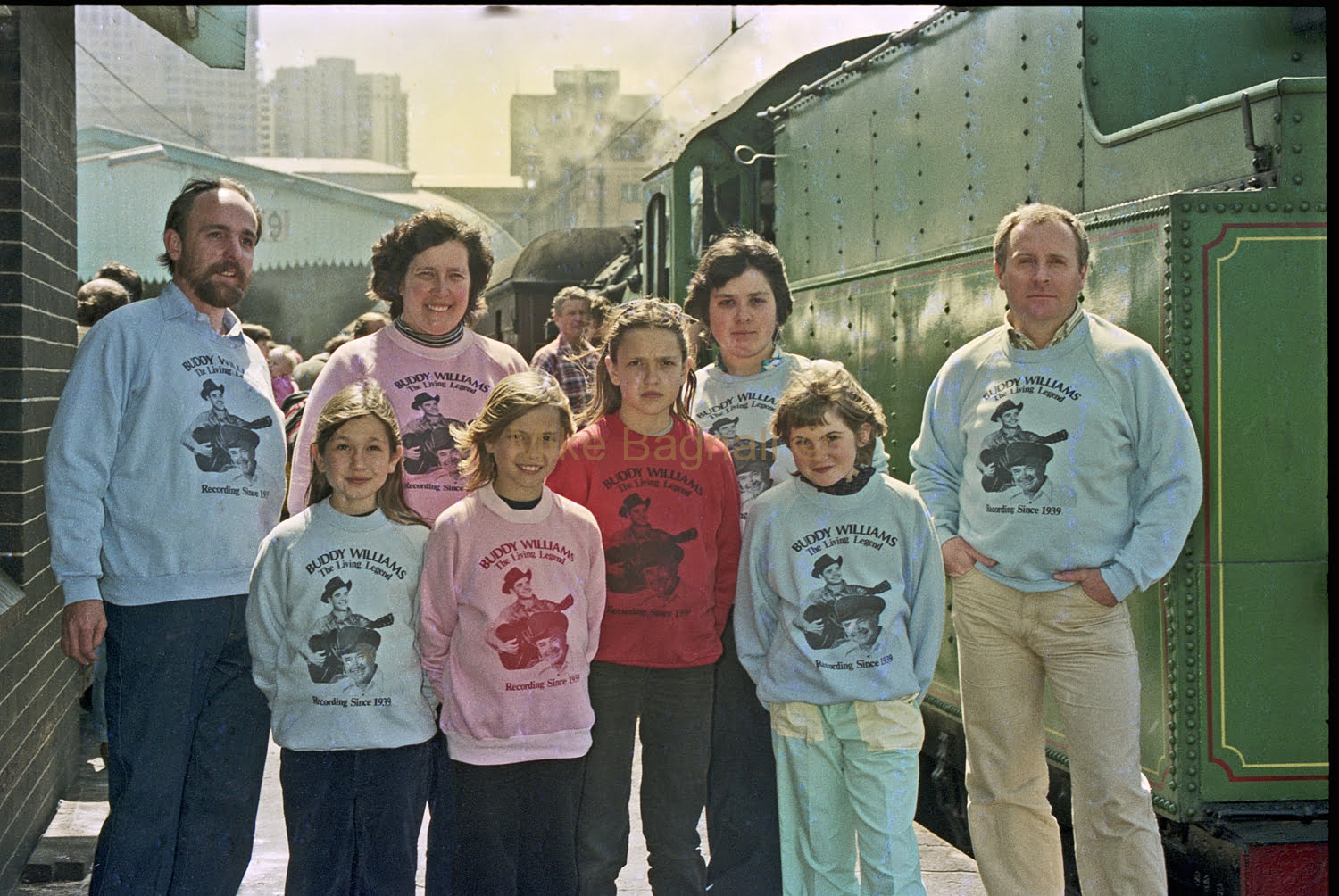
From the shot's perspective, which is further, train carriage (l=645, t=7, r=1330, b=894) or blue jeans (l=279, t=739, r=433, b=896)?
train carriage (l=645, t=7, r=1330, b=894)

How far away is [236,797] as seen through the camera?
3205mm

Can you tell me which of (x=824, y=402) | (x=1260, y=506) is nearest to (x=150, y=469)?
(x=824, y=402)

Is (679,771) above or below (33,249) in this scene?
below

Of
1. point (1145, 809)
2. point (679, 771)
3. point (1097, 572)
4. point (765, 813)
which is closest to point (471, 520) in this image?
point (679, 771)

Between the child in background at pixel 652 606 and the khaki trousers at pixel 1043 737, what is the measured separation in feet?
2.55

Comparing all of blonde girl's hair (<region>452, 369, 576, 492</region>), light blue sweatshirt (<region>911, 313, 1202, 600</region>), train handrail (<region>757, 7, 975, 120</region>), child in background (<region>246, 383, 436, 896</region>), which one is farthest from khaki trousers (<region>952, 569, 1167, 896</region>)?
train handrail (<region>757, 7, 975, 120</region>)

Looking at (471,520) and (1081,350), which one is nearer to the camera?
(471,520)

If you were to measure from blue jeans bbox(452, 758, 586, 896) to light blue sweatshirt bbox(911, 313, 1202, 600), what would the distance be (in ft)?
4.15

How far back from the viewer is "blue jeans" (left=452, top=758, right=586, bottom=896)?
293 centimetres

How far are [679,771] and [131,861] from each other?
132 cm

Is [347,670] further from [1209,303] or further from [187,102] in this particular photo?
[187,102]

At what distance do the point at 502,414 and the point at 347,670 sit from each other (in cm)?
69

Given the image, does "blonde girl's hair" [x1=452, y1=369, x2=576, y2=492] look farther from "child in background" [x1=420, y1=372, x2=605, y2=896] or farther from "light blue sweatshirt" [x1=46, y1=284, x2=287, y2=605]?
"light blue sweatshirt" [x1=46, y1=284, x2=287, y2=605]

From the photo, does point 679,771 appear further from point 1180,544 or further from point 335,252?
point 335,252
